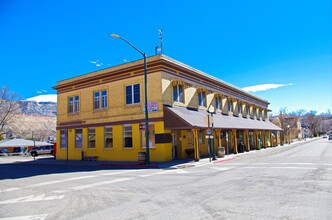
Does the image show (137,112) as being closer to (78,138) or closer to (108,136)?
(108,136)

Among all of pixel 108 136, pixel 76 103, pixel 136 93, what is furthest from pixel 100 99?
pixel 136 93

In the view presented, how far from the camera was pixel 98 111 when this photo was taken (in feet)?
85.1

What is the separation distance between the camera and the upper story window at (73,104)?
28.3m

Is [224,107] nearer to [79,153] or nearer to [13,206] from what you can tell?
[79,153]

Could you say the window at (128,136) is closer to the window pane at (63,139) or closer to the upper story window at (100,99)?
the upper story window at (100,99)

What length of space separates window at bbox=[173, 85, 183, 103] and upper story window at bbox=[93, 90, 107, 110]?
687cm

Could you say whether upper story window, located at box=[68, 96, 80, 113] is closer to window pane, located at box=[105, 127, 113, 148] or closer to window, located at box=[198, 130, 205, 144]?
window pane, located at box=[105, 127, 113, 148]

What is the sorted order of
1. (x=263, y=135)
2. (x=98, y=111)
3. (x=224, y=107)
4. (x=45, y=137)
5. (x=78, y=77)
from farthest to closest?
1. (x=45, y=137)
2. (x=263, y=135)
3. (x=224, y=107)
4. (x=78, y=77)
5. (x=98, y=111)

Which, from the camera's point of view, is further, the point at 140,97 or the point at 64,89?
the point at 64,89

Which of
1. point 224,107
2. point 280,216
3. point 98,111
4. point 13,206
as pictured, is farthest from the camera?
point 224,107

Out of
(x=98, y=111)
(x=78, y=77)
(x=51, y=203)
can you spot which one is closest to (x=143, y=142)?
(x=98, y=111)

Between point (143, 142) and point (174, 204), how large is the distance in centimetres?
1544

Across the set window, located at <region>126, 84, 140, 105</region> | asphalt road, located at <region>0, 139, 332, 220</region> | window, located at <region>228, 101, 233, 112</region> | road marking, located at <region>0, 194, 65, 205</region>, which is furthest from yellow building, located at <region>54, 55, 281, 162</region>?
road marking, located at <region>0, 194, 65, 205</region>

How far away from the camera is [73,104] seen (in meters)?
28.7
